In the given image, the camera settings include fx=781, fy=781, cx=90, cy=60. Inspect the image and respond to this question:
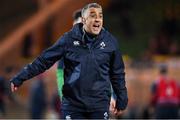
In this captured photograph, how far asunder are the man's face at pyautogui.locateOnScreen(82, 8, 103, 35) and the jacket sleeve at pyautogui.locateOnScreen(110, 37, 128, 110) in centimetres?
31

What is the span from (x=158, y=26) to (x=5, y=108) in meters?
5.97

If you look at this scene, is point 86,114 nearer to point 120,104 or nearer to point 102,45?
point 120,104

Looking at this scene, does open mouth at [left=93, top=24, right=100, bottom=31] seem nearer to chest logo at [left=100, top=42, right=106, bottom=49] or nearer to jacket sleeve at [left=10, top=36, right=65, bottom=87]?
chest logo at [left=100, top=42, right=106, bottom=49]

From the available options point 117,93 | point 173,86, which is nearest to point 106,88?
point 117,93

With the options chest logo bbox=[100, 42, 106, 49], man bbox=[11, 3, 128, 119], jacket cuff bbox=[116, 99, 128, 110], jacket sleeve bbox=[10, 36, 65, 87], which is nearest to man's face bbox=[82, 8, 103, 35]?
man bbox=[11, 3, 128, 119]

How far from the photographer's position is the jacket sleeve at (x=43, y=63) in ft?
25.8

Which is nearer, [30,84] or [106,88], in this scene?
[106,88]

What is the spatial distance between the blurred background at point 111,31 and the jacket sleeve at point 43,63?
30.6 feet

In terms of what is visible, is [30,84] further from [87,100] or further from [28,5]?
[87,100]

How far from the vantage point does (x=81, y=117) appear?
7.94 m

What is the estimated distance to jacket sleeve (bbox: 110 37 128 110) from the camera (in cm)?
789

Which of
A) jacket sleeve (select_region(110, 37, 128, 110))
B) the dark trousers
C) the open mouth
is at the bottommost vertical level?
the dark trousers

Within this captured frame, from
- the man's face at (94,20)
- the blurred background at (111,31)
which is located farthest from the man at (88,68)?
the blurred background at (111,31)

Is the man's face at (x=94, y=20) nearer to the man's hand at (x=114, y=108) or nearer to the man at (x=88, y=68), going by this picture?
the man at (x=88, y=68)
